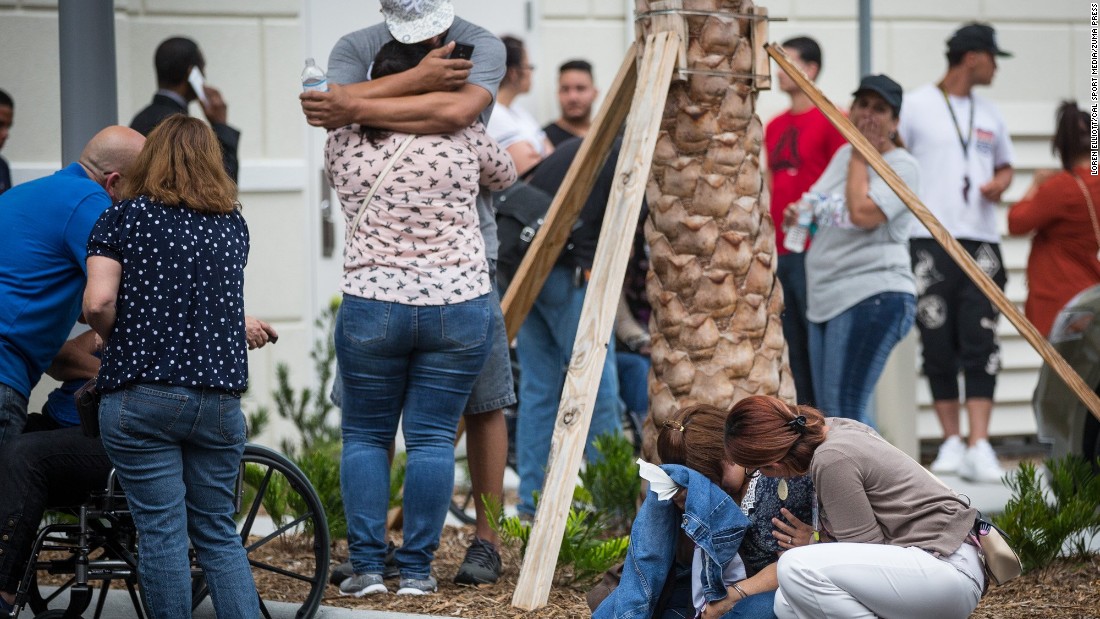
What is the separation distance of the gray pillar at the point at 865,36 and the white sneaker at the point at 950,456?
6.84 ft

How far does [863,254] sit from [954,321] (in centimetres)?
179

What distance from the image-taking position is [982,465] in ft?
24.6

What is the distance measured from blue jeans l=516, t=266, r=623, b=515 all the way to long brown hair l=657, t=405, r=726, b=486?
1.94m

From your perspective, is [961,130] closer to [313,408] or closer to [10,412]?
[313,408]

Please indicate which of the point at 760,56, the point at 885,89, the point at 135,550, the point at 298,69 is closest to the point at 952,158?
the point at 885,89

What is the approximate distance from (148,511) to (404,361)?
1009mm

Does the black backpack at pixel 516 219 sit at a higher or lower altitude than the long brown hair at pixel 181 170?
lower

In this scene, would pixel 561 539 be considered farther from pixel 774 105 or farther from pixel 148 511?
pixel 774 105

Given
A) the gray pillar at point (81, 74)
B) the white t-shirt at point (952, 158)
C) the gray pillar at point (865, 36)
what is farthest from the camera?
the white t-shirt at point (952, 158)

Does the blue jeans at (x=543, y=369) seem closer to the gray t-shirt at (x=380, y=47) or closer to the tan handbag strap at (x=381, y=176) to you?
the gray t-shirt at (x=380, y=47)

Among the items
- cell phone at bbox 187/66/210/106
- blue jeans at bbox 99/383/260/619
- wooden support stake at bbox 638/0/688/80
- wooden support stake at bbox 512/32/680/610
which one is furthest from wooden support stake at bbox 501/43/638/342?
cell phone at bbox 187/66/210/106

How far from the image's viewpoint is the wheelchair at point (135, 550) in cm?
410

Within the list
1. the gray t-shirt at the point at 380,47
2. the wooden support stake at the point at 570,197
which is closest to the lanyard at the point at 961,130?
the wooden support stake at the point at 570,197

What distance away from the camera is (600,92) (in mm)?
8891
